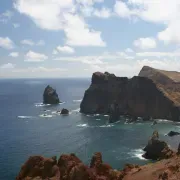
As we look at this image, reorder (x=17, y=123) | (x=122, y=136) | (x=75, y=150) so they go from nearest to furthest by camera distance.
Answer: (x=75, y=150)
(x=122, y=136)
(x=17, y=123)

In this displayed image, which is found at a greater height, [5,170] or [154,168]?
[154,168]

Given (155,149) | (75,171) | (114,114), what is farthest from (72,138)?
(75,171)

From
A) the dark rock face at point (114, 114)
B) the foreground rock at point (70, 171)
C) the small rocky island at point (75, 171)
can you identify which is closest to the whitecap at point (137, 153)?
the small rocky island at point (75, 171)

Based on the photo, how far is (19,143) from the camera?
131500 mm

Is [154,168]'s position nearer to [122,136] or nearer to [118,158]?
[118,158]

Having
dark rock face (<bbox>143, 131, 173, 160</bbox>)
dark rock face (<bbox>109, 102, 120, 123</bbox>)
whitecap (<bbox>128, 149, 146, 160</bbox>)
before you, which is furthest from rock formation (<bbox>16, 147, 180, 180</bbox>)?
dark rock face (<bbox>109, 102, 120, 123</bbox>)

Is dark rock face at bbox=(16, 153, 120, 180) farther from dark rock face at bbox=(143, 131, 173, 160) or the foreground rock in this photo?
dark rock face at bbox=(143, 131, 173, 160)

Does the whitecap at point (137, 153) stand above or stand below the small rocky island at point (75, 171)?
below

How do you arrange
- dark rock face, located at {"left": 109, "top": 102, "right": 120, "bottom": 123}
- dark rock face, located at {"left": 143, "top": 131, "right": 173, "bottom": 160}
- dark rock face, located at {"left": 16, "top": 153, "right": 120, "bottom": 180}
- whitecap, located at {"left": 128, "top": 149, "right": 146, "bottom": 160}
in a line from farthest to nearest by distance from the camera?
dark rock face, located at {"left": 109, "top": 102, "right": 120, "bottom": 123}, whitecap, located at {"left": 128, "top": 149, "right": 146, "bottom": 160}, dark rock face, located at {"left": 143, "top": 131, "right": 173, "bottom": 160}, dark rock face, located at {"left": 16, "top": 153, "right": 120, "bottom": 180}

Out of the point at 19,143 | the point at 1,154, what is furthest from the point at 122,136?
the point at 1,154

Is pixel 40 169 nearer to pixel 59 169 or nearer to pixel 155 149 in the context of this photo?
pixel 59 169

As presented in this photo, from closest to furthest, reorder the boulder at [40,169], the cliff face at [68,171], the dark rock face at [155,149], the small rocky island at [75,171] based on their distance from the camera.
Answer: the small rocky island at [75,171] < the cliff face at [68,171] < the boulder at [40,169] < the dark rock face at [155,149]

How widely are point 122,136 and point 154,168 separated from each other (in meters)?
67.5

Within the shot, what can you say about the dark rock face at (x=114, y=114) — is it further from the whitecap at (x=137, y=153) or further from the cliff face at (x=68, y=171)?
the cliff face at (x=68, y=171)
